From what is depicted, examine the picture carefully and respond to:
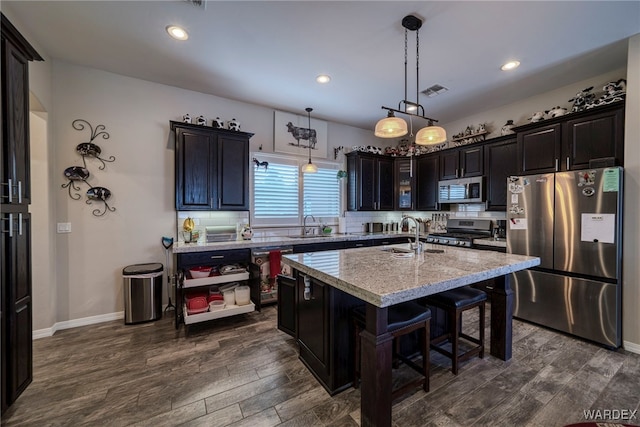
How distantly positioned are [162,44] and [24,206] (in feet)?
6.10

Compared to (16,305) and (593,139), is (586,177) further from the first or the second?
(16,305)

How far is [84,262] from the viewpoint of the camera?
9.98 feet

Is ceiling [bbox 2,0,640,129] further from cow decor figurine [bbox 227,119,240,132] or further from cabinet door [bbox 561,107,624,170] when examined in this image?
cabinet door [bbox 561,107,624,170]

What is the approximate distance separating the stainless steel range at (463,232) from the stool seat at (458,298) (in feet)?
6.30

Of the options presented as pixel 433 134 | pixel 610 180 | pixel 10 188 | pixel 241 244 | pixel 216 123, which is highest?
pixel 216 123

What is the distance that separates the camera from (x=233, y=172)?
3609 millimetres

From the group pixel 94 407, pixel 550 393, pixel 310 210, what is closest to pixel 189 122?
pixel 310 210

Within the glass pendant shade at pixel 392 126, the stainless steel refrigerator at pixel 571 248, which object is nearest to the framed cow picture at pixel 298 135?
the glass pendant shade at pixel 392 126

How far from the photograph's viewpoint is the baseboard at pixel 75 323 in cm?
271

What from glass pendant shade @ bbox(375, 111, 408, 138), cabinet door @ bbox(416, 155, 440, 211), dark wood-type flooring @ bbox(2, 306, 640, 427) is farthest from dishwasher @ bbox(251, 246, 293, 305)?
cabinet door @ bbox(416, 155, 440, 211)

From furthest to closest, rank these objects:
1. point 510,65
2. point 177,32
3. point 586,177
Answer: point 510,65 → point 586,177 → point 177,32

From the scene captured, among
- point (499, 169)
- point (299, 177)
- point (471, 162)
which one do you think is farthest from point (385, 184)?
point (499, 169)

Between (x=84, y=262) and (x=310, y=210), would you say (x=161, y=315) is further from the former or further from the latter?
(x=310, y=210)

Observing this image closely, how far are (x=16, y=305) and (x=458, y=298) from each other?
10.2 feet
